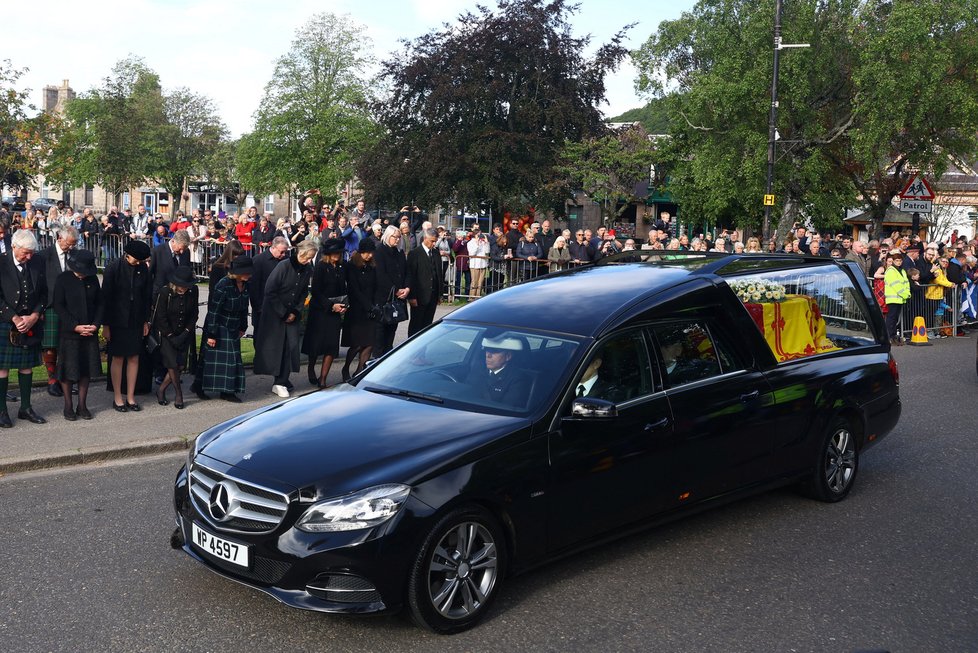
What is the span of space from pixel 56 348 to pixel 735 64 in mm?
35490

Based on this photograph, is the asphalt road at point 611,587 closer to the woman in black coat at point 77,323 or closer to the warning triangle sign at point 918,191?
the woman in black coat at point 77,323

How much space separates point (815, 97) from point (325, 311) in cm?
3395

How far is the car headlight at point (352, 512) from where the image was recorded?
4504 millimetres

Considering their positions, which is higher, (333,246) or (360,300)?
(333,246)

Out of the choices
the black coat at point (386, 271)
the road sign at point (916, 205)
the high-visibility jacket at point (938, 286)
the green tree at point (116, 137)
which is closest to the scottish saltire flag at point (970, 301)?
the high-visibility jacket at point (938, 286)

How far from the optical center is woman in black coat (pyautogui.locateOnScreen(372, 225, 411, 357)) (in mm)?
12734

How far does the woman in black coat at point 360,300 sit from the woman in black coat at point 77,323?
3227 millimetres

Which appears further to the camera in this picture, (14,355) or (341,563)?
(14,355)

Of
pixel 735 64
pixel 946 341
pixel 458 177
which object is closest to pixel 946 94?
pixel 735 64

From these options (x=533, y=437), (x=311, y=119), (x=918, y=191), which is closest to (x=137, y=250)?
(x=533, y=437)

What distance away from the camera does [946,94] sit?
3750 centimetres

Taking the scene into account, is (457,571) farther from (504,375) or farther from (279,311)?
(279,311)

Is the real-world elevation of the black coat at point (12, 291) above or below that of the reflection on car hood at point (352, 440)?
above

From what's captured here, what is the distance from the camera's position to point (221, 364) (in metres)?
10.6
